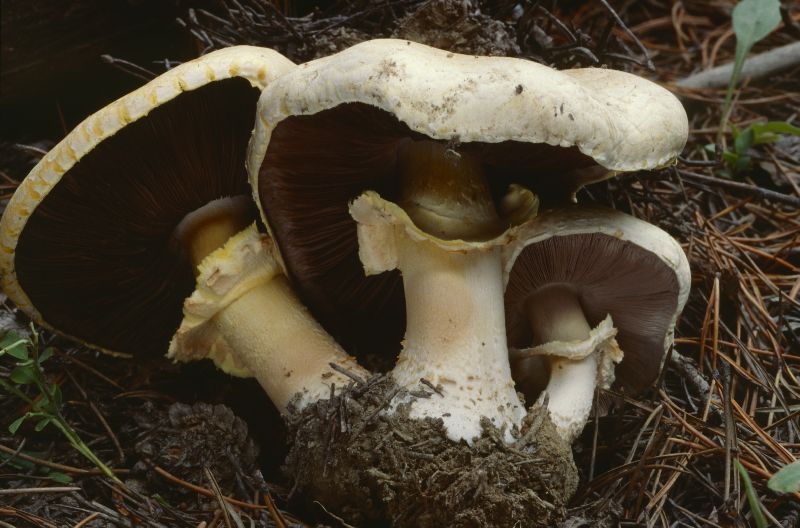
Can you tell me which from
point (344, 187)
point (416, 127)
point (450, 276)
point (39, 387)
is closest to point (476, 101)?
point (416, 127)

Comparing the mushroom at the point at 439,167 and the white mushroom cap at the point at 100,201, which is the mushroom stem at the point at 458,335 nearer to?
the mushroom at the point at 439,167

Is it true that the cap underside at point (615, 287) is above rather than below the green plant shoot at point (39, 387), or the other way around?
below

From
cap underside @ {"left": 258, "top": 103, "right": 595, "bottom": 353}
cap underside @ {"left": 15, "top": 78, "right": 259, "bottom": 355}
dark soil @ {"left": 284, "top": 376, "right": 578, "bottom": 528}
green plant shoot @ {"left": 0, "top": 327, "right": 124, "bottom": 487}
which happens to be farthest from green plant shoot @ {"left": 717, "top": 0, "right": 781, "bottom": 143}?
green plant shoot @ {"left": 0, "top": 327, "right": 124, "bottom": 487}

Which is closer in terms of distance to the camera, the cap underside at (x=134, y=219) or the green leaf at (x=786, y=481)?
the green leaf at (x=786, y=481)

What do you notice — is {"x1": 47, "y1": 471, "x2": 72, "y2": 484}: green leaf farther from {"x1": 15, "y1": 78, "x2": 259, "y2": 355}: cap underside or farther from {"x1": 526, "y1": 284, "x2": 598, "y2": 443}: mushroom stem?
{"x1": 526, "y1": 284, "x2": 598, "y2": 443}: mushroom stem

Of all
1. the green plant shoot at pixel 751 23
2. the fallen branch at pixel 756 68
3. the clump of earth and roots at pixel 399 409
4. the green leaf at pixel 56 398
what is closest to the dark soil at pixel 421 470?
the clump of earth and roots at pixel 399 409

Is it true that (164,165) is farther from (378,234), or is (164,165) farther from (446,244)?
(446,244)

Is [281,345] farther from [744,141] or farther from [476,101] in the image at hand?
[744,141]
